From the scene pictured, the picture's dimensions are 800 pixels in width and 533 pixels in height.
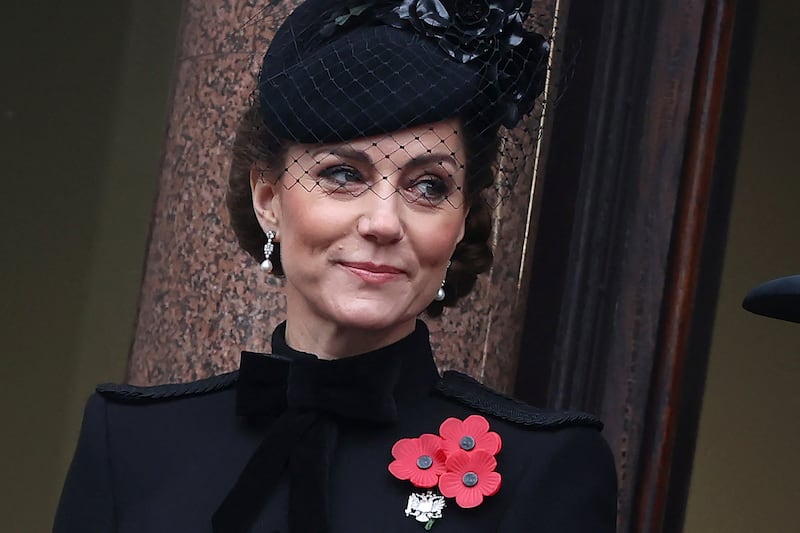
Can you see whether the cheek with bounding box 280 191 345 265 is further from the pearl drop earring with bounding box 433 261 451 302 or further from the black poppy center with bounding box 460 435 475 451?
the black poppy center with bounding box 460 435 475 451

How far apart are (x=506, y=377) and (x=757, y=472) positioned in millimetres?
818

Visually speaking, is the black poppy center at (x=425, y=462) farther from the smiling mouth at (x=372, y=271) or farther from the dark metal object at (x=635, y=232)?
the dark metal object at (x=635, y=232)

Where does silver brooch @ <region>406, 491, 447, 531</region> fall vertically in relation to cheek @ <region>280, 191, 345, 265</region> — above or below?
below

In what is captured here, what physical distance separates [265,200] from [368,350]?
1.16ft

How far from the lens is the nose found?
2.60 meters

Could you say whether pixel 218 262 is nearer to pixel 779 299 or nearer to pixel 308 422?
pixel 308 422

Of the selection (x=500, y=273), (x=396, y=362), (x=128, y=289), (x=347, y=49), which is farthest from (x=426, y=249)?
(x=128, y=289)

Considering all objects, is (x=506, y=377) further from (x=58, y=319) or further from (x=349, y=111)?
(x=58, y=319)

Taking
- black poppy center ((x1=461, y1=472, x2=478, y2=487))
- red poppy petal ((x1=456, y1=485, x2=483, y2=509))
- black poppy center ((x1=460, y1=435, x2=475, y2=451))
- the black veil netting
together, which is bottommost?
red poppy petal ((x1=456, y1=485, x2=483, y2=509))

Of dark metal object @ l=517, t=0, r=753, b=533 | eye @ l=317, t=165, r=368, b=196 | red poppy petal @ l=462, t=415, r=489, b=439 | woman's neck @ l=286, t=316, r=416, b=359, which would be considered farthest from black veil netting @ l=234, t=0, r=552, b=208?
dark metal object @ l=517, t=0, r=753, b=533

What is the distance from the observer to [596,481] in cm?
258

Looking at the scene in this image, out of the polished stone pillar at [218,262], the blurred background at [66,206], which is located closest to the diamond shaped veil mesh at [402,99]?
the polished stone pillar at [218,262]

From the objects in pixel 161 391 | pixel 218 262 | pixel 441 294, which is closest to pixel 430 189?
pixel 441 294

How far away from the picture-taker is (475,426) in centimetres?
265
